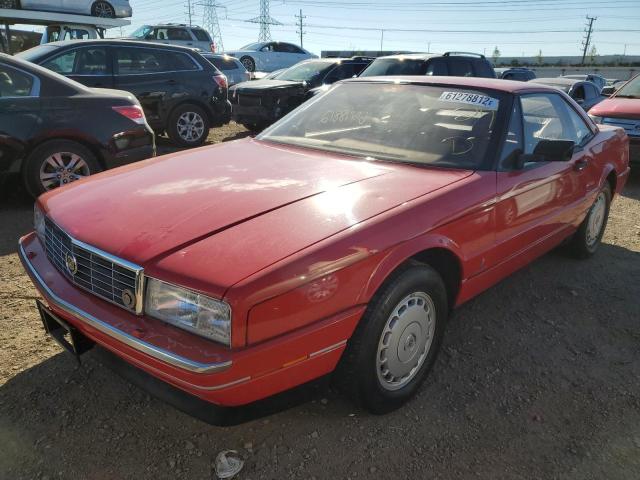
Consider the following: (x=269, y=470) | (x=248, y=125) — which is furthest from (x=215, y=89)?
(x=269, y=470)

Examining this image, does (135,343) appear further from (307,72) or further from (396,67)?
(307,72)

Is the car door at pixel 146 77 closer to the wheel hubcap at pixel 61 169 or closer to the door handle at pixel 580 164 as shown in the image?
the wheel hubcap at pixel 61 169

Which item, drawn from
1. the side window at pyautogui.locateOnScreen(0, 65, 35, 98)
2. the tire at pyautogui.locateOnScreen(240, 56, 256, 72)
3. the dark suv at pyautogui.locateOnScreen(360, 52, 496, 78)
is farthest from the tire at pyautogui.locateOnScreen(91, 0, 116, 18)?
the side window at pyautogui.locateOnScreen(0, 65, 35, 98)

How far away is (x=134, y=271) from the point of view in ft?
5.95

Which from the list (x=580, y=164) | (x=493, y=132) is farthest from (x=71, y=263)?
(x=580, y=164)

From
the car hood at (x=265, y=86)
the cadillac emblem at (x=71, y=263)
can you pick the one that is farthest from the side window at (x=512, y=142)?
the car hood at (x=265, y=86)

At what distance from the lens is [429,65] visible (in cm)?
936

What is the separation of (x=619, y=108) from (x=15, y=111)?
7.63 m

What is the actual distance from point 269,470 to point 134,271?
0.96 m

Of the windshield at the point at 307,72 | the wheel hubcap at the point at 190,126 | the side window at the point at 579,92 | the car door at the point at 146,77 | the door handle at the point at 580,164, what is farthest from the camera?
the side window at the point at 579,92

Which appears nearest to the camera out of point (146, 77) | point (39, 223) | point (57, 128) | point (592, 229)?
point (39, 223)

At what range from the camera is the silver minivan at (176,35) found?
17.1 meters

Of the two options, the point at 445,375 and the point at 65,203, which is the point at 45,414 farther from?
the point at 445,375

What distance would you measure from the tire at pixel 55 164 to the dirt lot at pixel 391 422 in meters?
1.89
